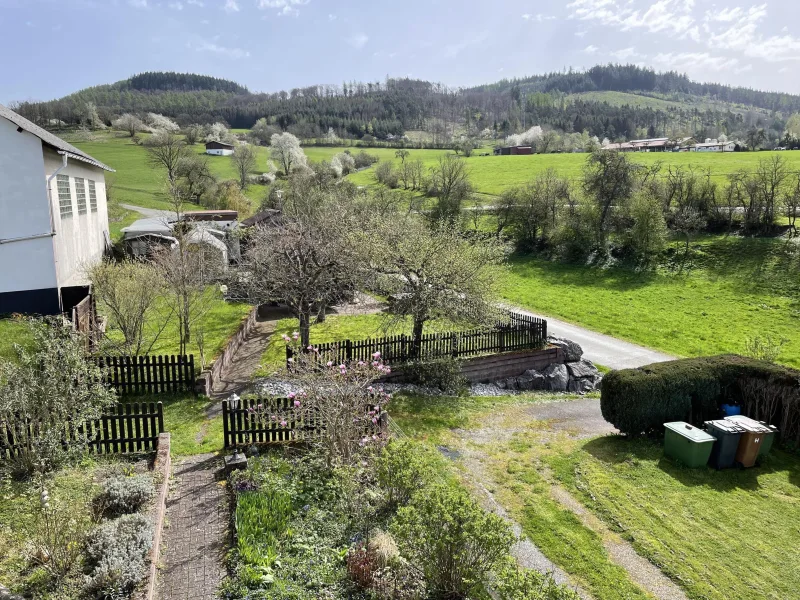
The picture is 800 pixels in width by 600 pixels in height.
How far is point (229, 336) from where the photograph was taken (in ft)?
67.1

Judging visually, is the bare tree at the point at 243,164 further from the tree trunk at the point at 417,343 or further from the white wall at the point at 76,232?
the tree trunk at the point at 417,343

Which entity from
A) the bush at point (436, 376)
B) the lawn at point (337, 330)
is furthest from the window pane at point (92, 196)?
the bush at point (436, 376)

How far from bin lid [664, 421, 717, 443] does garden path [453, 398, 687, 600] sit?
7.77 feet

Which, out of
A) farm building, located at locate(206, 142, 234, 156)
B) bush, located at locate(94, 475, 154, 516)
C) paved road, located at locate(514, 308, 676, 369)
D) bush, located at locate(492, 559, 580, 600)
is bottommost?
paved road, located at locate(514, 308, 676, 369)

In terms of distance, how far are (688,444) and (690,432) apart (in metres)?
0.32

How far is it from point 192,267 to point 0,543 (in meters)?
12.9

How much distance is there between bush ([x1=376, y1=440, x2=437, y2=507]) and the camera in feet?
29.2

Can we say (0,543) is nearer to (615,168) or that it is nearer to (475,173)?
(615,168)

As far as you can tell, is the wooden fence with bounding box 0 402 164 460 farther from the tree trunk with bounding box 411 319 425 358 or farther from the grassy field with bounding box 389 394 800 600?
the tree trunk with bounding box 411 319 425 358

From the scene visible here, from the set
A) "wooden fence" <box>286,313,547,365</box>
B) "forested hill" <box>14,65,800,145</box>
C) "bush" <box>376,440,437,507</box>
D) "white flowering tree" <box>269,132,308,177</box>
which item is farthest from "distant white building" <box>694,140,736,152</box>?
"bush" <box>376,440,437,507</box>

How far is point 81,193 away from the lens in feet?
80.8

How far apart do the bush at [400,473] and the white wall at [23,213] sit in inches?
639

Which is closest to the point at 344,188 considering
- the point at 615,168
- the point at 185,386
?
the point at 615,168

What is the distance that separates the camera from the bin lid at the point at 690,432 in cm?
1202
